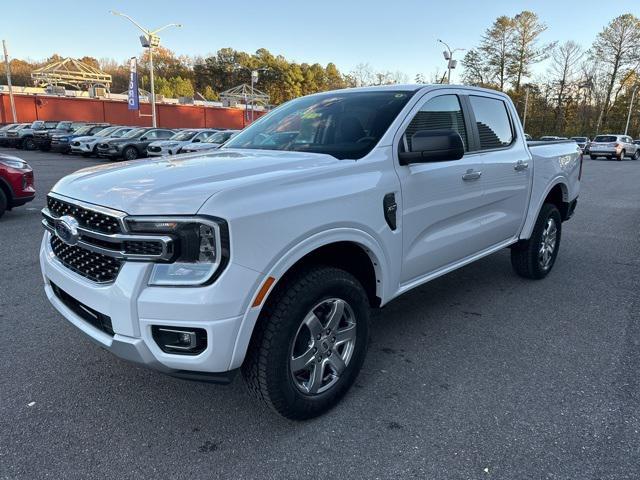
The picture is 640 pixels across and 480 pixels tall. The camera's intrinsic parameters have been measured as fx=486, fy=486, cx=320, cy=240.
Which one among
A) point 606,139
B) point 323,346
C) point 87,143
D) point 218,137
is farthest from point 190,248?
point 606,139

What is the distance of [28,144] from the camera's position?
28922 mm

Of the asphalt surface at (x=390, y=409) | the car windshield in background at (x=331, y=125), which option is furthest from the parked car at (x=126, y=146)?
the car windshield in background at (x=331, y=125)

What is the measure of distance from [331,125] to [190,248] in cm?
173

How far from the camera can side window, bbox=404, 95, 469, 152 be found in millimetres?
3285

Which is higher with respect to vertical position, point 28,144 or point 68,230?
point 68,230

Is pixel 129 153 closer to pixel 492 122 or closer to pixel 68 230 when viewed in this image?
pixel 492 122

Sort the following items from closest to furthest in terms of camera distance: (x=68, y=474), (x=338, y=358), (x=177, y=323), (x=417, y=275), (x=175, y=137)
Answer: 1. (x=177, y=323)
2. (x=68, y=474)
3. (x=338, y=358)
4. (x=417, y=275)
5. (x=175, y=137)

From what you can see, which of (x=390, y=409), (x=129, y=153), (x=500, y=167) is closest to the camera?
(x=390, y=409)

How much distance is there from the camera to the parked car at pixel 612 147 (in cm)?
3219

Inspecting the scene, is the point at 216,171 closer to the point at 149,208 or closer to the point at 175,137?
the point at 149,208

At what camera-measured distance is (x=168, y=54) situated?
109 metres

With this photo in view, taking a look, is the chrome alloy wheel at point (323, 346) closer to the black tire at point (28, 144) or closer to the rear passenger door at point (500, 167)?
the rear passenger door at point (500, 167)

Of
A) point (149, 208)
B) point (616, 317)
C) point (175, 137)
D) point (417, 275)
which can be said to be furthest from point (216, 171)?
point (175, 137)

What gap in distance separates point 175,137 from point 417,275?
69.3 ft
